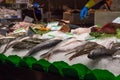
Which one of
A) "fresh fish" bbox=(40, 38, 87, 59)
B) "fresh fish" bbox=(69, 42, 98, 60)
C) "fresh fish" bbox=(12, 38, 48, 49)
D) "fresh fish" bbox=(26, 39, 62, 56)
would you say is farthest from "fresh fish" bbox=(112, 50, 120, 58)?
"fresh fish" bbox=(12, 38, 48, 49)

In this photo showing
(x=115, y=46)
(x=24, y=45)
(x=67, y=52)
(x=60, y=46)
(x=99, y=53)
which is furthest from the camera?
(x=24, y=45)

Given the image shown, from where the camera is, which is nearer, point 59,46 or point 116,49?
point 116,49

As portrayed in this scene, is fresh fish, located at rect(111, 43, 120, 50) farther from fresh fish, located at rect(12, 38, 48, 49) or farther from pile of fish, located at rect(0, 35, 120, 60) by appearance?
fresh fish, located at rect(12, 38, 48, 49)

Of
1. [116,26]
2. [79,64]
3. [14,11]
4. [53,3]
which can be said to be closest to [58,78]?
[79,64]

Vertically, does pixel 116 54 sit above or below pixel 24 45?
above

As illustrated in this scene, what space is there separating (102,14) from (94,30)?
0.70m

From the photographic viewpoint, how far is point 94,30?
2320 millimetres

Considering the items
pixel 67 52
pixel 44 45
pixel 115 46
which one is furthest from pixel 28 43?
pixel 115 46

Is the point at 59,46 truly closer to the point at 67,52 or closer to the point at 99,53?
the point at 67,52

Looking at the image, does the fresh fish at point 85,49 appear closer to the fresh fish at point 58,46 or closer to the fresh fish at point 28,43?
the fresh fish at point 58,46

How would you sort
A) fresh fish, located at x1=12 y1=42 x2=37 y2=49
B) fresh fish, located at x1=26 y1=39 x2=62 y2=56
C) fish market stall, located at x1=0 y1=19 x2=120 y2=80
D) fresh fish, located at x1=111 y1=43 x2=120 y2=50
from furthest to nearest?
1. fresh fish, located at x1=12 y1=42 x2=37 y2=49
2. fresh fish, located at x1=26 y1=39 x2=62 y2=56
3. fresh fish, located at x1=111 y1=43 x2=120 y2=50
4. fish market stall, located at x1=0 y1=19 x2=120 y2=80

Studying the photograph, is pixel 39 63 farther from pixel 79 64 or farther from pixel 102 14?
pixel 102 14

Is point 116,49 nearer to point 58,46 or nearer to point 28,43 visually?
point 58,46

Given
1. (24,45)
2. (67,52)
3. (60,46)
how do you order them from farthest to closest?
1. (24,45)
2. (60,46)
3. (67,52)
